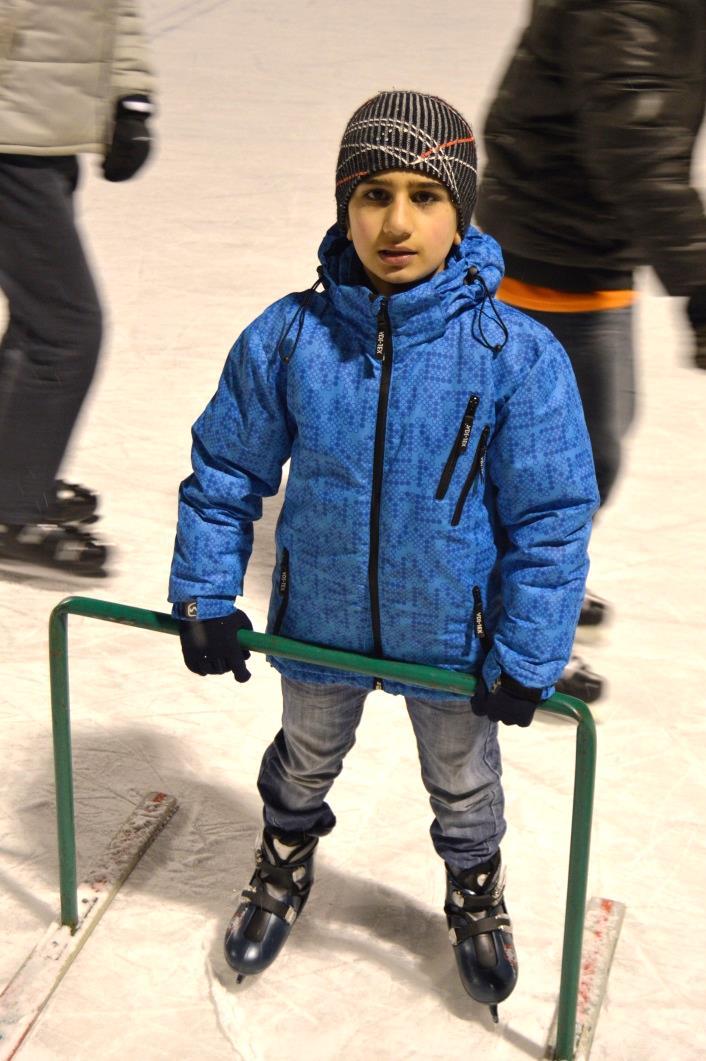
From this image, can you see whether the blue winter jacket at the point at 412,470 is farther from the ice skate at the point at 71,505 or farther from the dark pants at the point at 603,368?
the ice skate at the point at 71,505

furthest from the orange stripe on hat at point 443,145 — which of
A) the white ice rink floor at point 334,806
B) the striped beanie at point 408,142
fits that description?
the white ice rink floor at point 334,806

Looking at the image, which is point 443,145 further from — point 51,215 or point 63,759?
point 51,215

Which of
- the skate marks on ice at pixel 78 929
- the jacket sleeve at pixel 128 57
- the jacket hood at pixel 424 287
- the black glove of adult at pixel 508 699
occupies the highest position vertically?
the jacket sleeve at pixel 128 57

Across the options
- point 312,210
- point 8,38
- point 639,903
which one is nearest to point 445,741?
point 639,903

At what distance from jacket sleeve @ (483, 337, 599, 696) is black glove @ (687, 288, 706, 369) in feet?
2.17

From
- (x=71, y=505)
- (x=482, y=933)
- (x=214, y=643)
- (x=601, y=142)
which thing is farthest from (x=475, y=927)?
(x=71, y=505)

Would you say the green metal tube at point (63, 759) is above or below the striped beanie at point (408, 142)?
below

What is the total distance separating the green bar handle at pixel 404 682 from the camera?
→ 1795 mm

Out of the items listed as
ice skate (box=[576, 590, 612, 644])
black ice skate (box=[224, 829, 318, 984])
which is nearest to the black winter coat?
ice skate (box=[576, 590, 612, 644])

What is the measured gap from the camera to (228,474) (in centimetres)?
192

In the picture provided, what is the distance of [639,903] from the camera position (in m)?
2.39

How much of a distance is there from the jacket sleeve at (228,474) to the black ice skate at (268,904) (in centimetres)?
49

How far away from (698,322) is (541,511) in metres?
0.77

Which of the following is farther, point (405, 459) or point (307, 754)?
point (307, 754)
